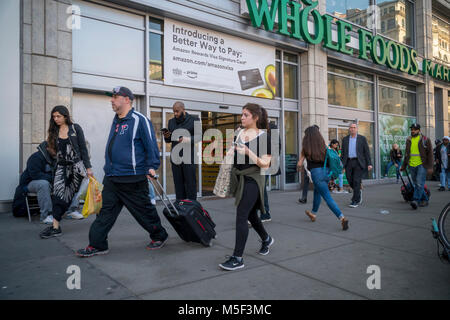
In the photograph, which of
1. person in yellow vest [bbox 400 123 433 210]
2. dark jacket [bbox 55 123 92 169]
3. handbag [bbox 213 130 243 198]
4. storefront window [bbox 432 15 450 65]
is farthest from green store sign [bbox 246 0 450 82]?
handbag [bbox 213 130 243 198]

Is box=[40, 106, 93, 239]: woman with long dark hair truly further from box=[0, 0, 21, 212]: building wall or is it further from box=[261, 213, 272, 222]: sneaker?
box=[261, 213, 272, 222]: sneaker

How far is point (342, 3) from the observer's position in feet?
43.0

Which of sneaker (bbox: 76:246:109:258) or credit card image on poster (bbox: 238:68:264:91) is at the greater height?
credit card image on poster (bbox: 238:68:264:91)

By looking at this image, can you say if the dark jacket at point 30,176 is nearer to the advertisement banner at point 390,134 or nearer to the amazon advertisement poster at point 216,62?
the amazon advertisement poster at point 216,62

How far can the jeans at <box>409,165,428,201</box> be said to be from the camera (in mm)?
7543

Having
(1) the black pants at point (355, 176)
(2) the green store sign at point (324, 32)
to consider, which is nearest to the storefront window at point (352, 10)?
(2) the green store sign at point (324, 32)

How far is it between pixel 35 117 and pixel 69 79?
39.7 inches

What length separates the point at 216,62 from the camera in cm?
947

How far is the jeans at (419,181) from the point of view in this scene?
7.54 meters

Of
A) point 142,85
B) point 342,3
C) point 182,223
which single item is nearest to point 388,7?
point 342,3

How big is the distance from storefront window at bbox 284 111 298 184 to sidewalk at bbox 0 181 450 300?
5.55 m

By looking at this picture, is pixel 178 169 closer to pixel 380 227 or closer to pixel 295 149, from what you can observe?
pixel 380 227

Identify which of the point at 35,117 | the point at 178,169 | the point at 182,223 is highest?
the point at 35,117

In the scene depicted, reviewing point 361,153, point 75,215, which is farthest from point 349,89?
point 75,215
